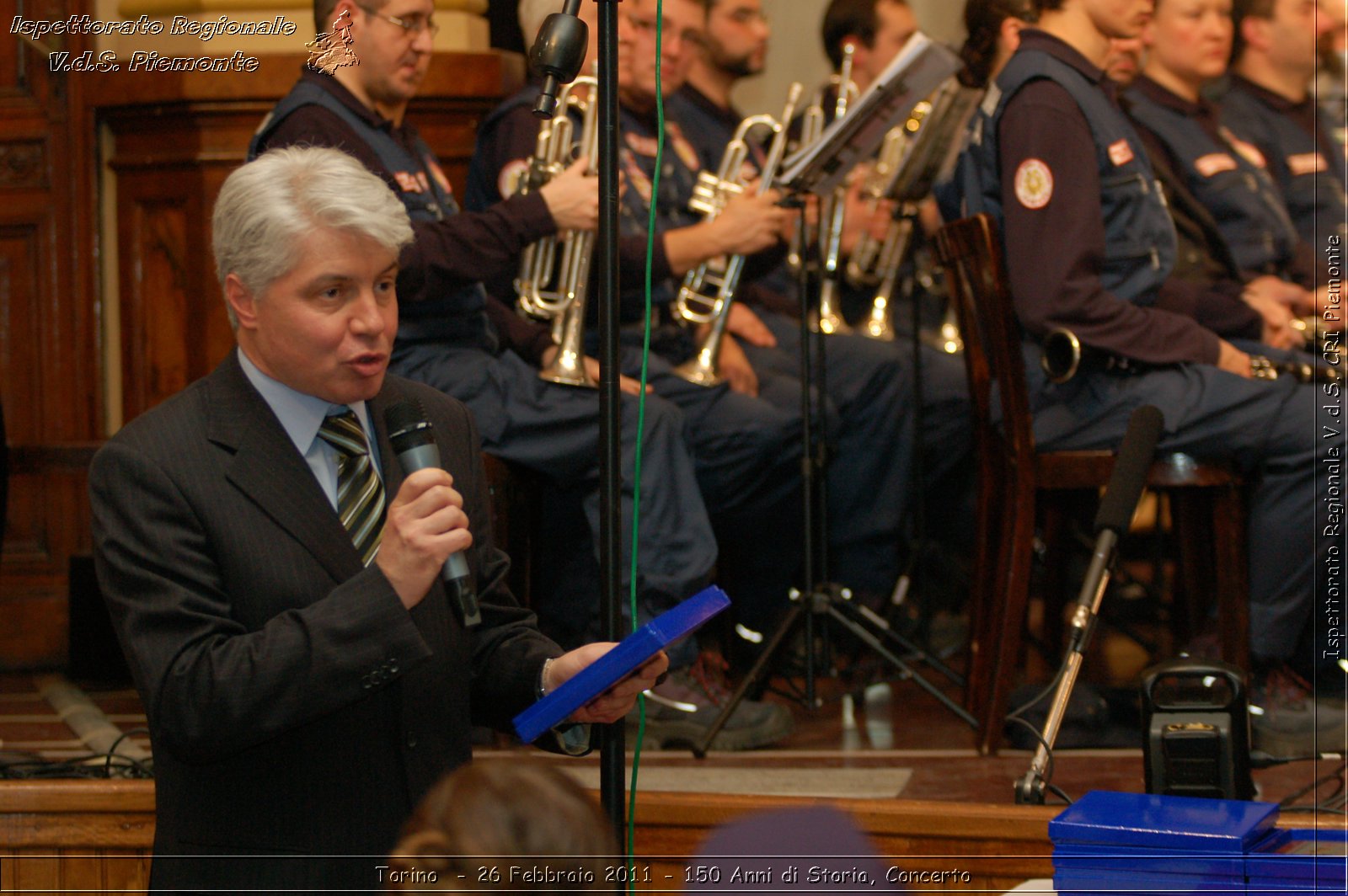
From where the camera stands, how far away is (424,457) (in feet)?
5.66

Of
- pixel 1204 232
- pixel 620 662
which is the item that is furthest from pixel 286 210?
pixel 1204 232

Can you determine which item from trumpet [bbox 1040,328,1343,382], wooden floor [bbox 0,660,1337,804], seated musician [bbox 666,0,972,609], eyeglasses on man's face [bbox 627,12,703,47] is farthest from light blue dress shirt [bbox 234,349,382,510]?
seated musician [bbox 666,0,972,609]

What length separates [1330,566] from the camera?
10.4 ft

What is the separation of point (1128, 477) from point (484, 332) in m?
1.50

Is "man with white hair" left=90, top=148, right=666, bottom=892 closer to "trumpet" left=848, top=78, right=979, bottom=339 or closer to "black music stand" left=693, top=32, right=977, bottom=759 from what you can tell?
"black music stand" left=693, top=32, right=977, bottom=759

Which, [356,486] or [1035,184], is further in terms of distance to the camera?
[1035,184]

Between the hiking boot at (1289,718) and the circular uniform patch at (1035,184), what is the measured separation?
105cm

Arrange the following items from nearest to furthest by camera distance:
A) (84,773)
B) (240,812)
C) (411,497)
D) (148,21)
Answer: (411,497) < (240,812) < (84,773) < (148,21)

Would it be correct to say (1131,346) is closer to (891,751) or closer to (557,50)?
(891,751)

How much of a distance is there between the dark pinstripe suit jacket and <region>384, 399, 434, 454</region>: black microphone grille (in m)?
0.14

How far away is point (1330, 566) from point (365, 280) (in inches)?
85.5

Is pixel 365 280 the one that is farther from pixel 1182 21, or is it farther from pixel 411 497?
pixel 1182 21

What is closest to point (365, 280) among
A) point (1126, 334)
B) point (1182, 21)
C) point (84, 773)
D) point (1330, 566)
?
point (84, 773)

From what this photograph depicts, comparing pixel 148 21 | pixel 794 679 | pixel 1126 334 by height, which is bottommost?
pixel 794 679
